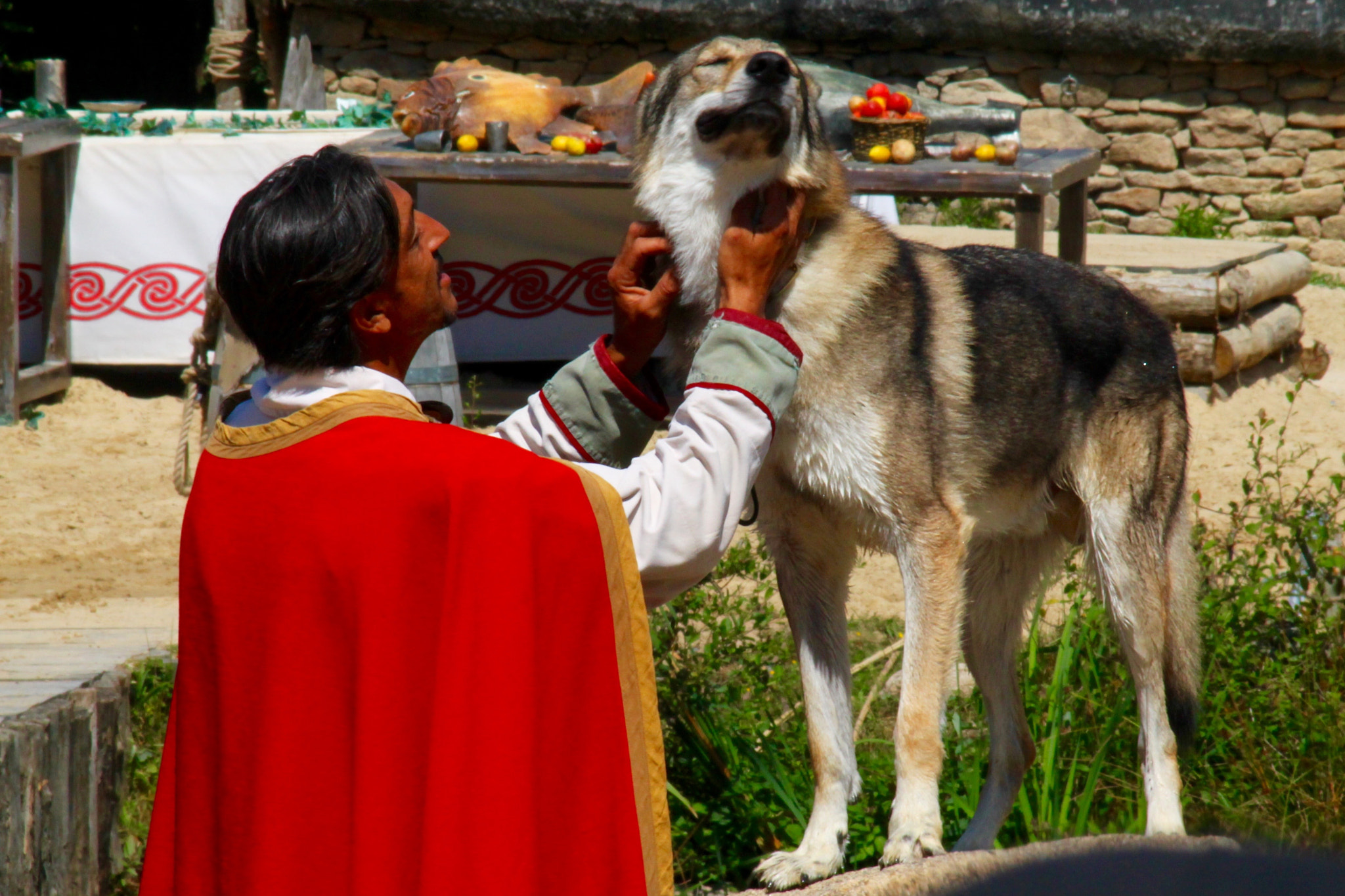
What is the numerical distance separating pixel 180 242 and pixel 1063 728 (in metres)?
5.79

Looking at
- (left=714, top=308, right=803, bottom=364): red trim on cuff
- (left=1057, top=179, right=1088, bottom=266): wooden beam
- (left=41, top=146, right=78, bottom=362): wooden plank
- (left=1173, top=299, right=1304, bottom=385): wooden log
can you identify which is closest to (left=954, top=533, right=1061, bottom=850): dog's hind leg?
(left=714, top=308, right=803, bottom=364): red trim on cuff

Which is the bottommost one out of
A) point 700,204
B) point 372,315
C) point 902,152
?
point 372,315

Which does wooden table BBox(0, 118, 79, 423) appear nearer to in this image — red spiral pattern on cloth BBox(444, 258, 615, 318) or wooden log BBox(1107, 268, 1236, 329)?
red spiral pattern on cloth BBox(444, 258, 615, 318)

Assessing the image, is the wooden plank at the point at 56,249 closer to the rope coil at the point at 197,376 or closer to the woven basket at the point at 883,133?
the rope coil at the point at 197,376

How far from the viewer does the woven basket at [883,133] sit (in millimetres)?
5867

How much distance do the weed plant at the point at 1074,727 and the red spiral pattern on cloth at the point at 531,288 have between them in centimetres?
388

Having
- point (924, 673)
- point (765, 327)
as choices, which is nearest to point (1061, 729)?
point (924, 673)

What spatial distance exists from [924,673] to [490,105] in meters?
4.92

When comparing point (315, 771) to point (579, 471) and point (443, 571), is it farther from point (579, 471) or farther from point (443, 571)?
point (579, 471)

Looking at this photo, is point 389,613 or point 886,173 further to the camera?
point 886,173

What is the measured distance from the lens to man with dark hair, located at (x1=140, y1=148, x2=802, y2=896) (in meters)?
1.42

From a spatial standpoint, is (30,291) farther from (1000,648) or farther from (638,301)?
(1000,648)

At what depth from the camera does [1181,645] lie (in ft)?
9.63

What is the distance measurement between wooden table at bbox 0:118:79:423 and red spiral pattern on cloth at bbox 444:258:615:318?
7.33 feet
